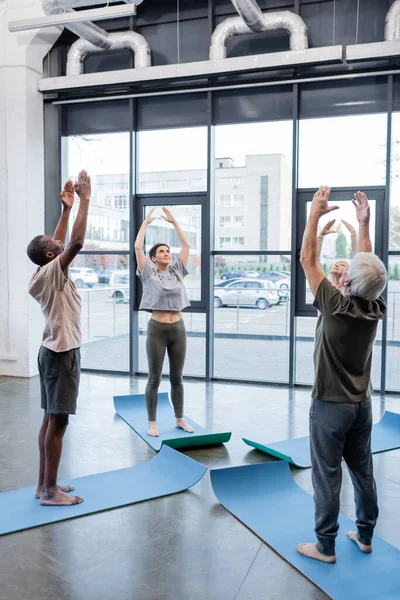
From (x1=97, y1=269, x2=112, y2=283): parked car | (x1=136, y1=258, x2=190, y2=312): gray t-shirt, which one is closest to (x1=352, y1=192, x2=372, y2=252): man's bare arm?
(x1=136, y1=258, x2=190, y2=312): gray t-shirt

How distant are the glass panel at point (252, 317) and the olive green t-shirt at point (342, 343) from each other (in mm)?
3771

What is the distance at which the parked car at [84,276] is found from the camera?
6.76 m

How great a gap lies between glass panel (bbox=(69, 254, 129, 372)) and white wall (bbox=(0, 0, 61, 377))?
66 centimetres

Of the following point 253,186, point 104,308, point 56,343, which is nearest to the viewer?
point 56,343

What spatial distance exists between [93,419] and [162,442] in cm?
110

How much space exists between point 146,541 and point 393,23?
5.07m

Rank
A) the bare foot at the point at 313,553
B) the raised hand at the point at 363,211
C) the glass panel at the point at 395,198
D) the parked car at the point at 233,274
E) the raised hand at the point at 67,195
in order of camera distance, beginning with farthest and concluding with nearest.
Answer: the parked car at the point at 233,274 < the glass panel at the point at 395,198 < the raised hand at the point at 67,195 < the raised hand at the point at 363,211 < the bare foot at the point at 313,553

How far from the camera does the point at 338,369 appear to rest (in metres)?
2.31

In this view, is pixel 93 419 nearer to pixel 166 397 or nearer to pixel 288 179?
pixel 166 397

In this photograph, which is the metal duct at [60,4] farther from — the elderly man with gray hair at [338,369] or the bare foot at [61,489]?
the bare foot at [61,489]

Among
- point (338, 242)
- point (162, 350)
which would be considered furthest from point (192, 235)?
point (162, 350)

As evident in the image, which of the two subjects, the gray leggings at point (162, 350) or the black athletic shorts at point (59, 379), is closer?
the black athletic shorts at point (59, 379)

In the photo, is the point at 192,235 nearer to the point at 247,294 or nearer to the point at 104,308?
the point at 247,294

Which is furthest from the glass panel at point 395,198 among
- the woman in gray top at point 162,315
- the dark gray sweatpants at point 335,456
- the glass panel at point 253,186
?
the dark gray sweatpants at point 335,456
